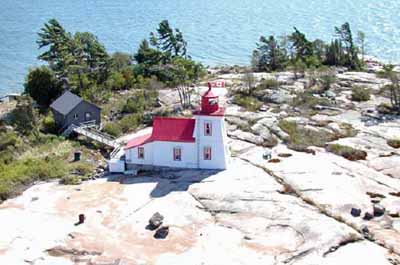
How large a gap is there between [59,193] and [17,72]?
5019cm

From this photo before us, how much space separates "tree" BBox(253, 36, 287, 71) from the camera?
70688 mm

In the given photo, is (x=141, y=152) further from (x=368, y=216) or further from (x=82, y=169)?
(x=368, y=216)

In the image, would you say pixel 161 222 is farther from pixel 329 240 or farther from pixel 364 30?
pixel 364 30

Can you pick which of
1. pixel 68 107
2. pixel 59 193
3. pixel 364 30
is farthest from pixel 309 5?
pixel 59 193

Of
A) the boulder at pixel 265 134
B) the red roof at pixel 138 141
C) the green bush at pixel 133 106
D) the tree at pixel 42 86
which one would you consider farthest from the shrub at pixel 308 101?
the tree at pixel 42 86

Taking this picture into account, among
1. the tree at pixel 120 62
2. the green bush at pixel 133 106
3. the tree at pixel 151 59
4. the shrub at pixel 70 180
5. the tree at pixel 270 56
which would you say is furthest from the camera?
the tree at pixel 270 56

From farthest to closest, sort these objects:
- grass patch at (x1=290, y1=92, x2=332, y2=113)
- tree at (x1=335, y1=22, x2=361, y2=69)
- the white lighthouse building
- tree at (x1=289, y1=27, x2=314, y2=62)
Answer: tree at (x1=289, y1=27, x2=314, y2=62) < tree at (x1=335, y1=22, x2=361, y2=69) < grass patch at (x1=290, y1=92, x2=332, y2=113) < the white lighthouse building

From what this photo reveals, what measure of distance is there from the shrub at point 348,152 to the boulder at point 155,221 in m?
15.0

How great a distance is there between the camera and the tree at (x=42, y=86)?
2138 inches

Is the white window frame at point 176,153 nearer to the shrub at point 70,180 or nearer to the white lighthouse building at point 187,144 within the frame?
the white lighthouse building at point 187,144

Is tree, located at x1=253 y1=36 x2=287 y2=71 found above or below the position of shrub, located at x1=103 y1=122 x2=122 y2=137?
above

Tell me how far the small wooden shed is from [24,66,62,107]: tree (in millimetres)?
9499

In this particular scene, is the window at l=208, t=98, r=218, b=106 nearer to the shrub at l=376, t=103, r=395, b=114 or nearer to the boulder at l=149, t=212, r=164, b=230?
the boulder at l=149, t=212, r=164, b=230

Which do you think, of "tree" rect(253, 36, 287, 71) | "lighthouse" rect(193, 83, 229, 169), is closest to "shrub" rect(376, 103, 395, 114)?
"tree" rect(253, 36, 287, 71)
